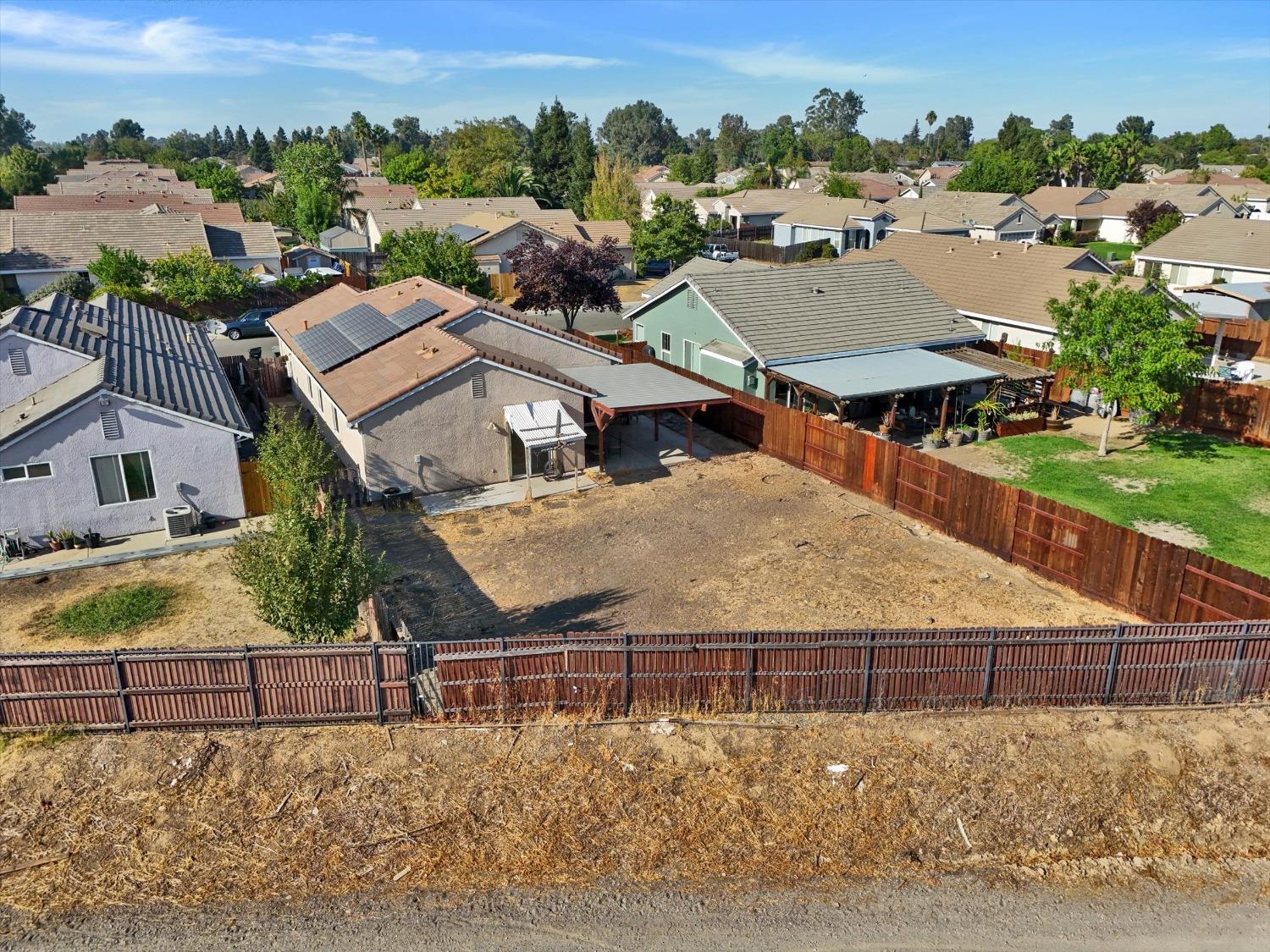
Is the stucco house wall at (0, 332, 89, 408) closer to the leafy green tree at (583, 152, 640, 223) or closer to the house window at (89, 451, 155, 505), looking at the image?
the house window at (89, 451, 155, 505)

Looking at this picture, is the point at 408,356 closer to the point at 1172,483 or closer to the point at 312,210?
the point at 1172,483

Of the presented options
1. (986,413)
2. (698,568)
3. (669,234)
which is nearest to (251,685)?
(698,568)

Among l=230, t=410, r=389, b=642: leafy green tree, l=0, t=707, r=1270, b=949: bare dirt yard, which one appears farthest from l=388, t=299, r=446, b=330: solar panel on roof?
l=0, t=707, r=1270, b=949: bare dirt yard

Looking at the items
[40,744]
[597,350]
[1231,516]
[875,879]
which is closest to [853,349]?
[597,350]

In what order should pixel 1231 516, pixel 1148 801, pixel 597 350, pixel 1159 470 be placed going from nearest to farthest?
pixel 1148 801 < pixel 1231 516 < pixel 1159 470 < pixel 597 350

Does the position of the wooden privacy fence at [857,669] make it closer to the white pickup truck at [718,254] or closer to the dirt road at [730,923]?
the dirt road at [730,923]

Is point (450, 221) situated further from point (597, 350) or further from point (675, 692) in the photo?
point (675, 692)
